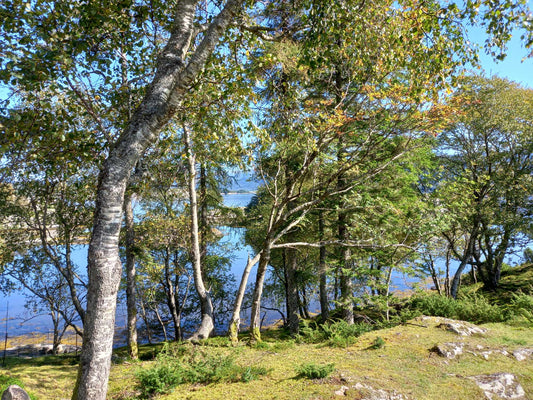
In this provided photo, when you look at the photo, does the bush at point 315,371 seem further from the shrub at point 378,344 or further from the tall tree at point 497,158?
the tall tree at point 497,158

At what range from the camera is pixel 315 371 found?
5062mm

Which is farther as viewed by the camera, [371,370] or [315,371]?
[371,370]

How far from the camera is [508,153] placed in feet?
54.2

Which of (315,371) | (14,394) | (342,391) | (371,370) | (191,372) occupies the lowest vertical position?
(371,370)

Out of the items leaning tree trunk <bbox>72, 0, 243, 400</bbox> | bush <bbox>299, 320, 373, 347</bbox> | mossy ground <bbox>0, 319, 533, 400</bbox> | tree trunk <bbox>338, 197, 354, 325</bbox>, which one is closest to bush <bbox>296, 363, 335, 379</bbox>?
mossy ground <bbox>0, 319, 533, 400</bbox>

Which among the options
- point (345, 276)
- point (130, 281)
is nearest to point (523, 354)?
point (345, 276)

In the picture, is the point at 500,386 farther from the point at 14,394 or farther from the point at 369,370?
the point at 14,394

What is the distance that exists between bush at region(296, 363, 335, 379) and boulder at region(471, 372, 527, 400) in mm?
2283

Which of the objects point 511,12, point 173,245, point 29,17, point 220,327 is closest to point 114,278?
point 29,17

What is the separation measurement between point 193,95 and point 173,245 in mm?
7886

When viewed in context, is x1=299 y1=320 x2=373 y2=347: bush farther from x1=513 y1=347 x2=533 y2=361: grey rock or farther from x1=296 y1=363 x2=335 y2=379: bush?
x1=513 y1=347 x2=533 y2=361: grey rock

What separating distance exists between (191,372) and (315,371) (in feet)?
6.73

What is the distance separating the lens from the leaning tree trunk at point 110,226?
11.4 feet

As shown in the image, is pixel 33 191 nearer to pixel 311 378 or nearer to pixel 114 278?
pixel 114 278
